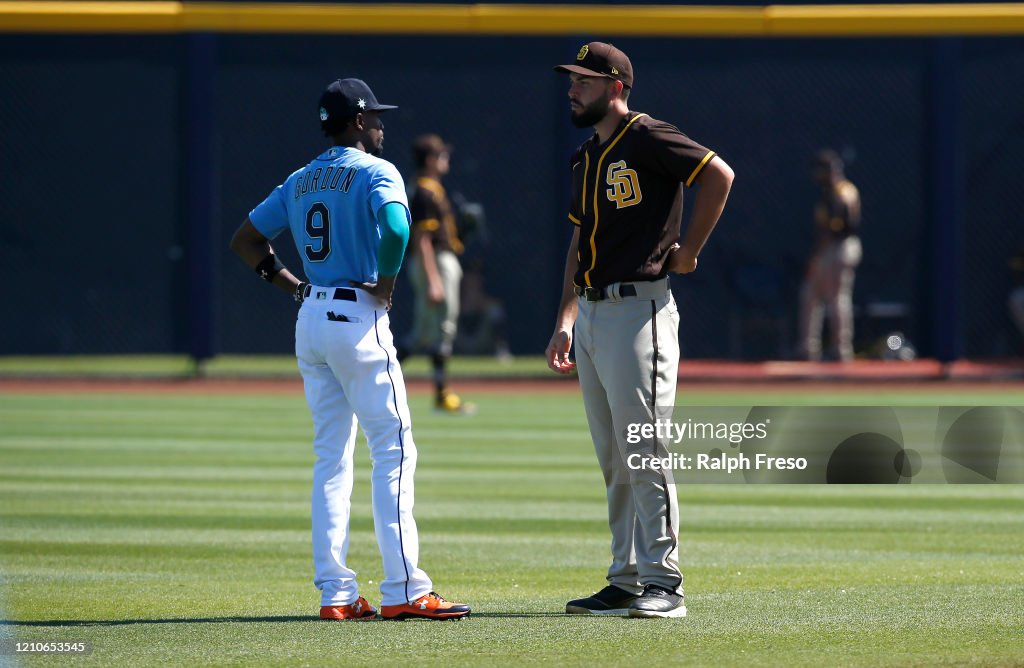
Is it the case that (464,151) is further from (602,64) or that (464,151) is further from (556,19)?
(602,64)

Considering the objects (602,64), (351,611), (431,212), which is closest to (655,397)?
(602,64)

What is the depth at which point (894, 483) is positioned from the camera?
1102 centimetres

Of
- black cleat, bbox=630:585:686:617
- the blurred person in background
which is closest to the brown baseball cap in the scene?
black cleat, bbox=630:585:686:617

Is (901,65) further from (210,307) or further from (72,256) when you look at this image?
(72,256)

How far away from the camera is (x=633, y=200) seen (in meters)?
6.14

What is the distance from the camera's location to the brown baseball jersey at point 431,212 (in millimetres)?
14703

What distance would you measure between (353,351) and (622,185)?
117cm

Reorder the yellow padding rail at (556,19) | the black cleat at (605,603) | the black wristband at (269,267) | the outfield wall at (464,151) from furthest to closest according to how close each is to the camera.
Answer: the outfield wall at (464,151)
the yellow padding rail at (556,19)
the black wristband at (269,267)
the black cleat at (605,603)

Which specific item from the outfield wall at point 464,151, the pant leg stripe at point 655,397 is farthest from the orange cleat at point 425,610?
the outfield wall at point 464,151

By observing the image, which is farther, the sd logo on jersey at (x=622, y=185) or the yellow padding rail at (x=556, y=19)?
the yellow padding rail at (x=556, y=19)

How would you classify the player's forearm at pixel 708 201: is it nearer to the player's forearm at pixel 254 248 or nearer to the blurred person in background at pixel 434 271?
the player's forearm at pixel 254 248

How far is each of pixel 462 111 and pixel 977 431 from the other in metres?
8.87

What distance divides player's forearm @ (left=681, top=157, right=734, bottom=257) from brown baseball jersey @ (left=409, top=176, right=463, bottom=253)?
8.68 meters

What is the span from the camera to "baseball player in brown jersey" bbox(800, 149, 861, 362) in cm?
1898
